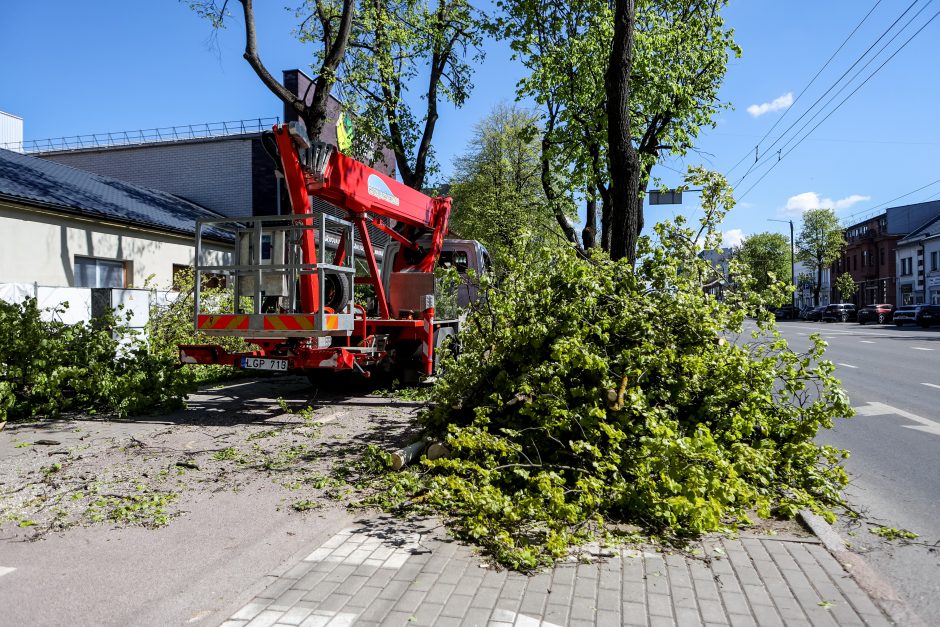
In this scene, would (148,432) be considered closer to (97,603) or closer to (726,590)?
(97,603)

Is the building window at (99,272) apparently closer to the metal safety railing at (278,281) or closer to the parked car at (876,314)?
the metal safety railing at (278,281)

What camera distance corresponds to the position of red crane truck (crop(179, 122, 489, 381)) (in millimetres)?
7543

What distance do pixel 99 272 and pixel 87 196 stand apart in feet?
7.24

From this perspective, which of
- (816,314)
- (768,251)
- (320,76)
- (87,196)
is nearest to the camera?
(320,76)

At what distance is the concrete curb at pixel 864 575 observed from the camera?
10.2ft

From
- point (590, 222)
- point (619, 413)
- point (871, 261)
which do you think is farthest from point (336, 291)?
point (871, 261)

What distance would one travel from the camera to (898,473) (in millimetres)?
5762

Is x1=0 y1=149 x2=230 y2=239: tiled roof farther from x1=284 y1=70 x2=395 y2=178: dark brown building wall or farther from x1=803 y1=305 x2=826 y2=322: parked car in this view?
x1=803 y1=305 x2=826 y2=322: parked car

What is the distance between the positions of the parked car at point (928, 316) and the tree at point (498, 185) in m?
24.8

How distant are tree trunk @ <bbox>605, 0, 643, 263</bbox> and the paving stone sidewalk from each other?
4177 millimetres

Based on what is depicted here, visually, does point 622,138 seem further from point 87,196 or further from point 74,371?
point 87,196

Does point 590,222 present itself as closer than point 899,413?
No

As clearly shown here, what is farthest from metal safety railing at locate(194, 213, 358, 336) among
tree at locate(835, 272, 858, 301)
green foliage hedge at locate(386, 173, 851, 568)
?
tree at locate(835, 272, 858, 301)

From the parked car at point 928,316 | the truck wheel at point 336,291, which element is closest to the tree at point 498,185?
the truck wheel at point 336,291
